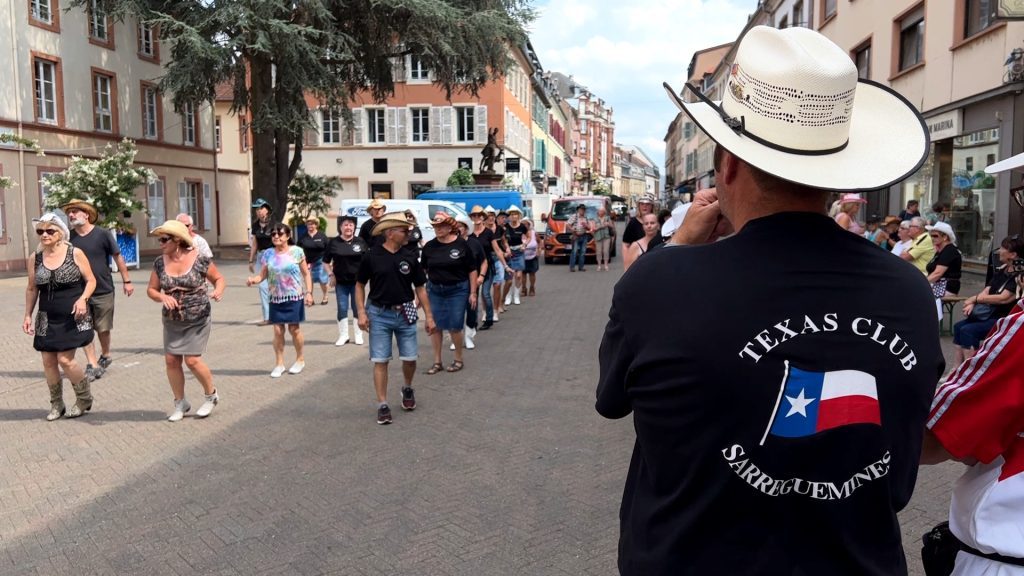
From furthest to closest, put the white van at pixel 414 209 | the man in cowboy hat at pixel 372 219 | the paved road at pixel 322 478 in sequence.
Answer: the white van at pixel 414 209, the man in cowboy hat at pixel 372 219, the paved road at pixel 322 478

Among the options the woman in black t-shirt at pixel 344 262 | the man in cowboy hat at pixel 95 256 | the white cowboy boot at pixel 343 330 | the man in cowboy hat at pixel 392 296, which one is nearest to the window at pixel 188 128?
the woman in black t-shirt at pixel 344 262

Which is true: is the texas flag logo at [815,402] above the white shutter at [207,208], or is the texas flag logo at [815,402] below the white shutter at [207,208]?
below

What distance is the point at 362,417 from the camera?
271 inches

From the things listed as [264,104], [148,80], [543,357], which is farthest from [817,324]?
[148,80]

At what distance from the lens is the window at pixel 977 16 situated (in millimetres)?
14991

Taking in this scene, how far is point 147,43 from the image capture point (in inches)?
1135

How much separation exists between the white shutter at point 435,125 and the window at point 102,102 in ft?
56.5

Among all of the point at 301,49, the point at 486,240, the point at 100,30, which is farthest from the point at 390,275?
the point at 100,30

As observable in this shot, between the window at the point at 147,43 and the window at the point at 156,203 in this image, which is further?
the window at the point at 156,203

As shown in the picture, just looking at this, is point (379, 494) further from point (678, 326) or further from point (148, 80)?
point (148, 80)

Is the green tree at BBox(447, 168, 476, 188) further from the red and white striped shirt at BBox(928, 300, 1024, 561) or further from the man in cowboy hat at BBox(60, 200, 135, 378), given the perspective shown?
the red and white striped shirt at BBox(928, 300, 1024, 561)

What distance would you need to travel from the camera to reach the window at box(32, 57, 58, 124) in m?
23.5

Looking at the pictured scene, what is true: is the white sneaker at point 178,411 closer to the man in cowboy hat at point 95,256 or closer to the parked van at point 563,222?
the man in cowboy hat at point 95,256

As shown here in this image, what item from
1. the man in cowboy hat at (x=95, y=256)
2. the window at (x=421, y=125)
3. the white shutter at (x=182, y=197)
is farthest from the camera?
the window at (x=421, y=125)
